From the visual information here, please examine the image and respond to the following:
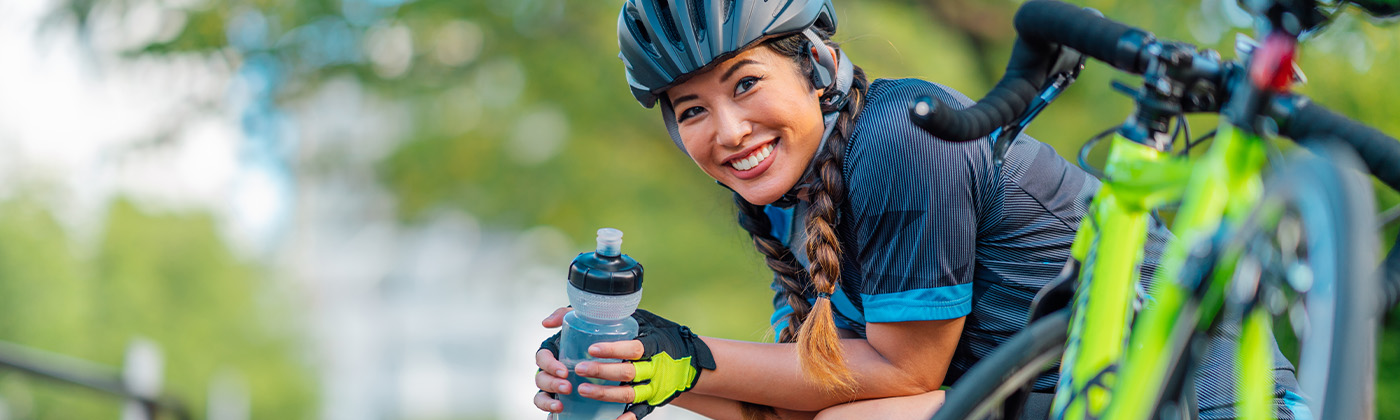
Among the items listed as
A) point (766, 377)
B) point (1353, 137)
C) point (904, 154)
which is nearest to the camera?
point (1353, 137)

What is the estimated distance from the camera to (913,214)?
6.28ft

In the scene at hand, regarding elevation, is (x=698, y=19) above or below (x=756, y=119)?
above

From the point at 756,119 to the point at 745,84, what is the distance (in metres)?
0.07

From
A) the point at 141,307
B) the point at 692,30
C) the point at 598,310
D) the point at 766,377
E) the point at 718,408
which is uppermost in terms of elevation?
the point at 692,30

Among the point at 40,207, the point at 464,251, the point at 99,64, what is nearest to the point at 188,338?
the point at 40,207

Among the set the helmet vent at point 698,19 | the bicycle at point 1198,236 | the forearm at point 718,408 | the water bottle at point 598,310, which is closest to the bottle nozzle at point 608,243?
the water bottle at point 598,310

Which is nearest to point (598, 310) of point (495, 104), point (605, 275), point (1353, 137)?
point (605, 275)

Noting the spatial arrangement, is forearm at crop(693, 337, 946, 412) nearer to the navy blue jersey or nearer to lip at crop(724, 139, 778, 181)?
the navy blue jersey

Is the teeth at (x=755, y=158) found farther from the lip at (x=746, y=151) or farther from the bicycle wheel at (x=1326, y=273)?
the bicycle wheel at (x=1326, y=273)

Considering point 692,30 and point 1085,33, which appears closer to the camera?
point 1085,33

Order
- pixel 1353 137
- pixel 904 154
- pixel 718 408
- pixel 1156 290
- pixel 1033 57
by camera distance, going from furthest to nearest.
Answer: pixel 718 408
pixel 904 154
pixel 1033 57
pixel 1156 290
pixel 1353 137

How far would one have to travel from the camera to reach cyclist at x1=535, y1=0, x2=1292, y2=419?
1928 millimetres

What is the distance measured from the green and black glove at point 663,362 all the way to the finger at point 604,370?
0.09ft

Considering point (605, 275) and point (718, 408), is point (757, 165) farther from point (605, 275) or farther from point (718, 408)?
point (718, 408)
